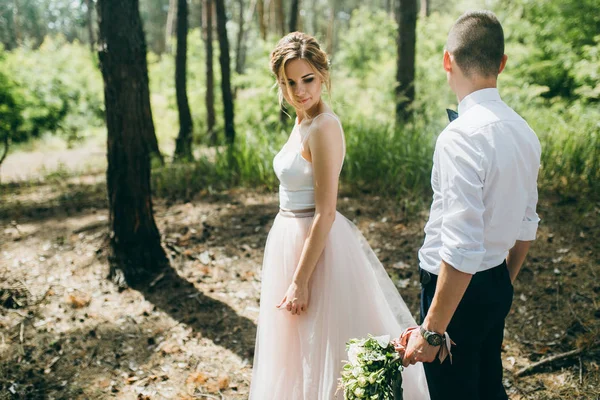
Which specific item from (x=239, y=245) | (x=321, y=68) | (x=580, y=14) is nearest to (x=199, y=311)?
(x=239, y=245)

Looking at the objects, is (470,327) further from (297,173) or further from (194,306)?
(194,306)

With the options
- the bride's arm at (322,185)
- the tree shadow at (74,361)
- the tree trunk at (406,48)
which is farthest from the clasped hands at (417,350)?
the tree trunk at (406,48)

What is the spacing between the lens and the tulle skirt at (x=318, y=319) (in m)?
2.39

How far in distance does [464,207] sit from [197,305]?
10.6ft

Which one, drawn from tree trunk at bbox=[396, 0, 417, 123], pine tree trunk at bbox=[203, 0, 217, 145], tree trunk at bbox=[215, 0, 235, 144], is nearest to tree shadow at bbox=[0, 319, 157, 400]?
tree trunk at bbox=[396, 0, 417, 123]

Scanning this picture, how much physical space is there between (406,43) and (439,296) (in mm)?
6974

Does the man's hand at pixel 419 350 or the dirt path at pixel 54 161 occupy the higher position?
the man's hand at pixel 419 350

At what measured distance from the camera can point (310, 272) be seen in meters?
2.28

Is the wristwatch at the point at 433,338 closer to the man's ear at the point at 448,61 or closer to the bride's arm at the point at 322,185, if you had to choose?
the bride's arm at the point at 322,185

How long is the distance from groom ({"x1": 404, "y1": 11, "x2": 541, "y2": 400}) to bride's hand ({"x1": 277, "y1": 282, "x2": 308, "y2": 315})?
0.65m

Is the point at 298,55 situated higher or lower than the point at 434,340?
higher

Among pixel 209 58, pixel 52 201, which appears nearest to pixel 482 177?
pixel 52 201

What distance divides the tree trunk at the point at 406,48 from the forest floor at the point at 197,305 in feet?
8.94

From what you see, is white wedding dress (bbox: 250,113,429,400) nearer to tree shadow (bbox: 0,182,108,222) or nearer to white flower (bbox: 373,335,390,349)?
white flower (bbox: 373,335,390,349)
